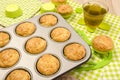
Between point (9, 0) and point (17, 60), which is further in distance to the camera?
point (9, 0)

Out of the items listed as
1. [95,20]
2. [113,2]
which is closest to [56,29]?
[95,20]

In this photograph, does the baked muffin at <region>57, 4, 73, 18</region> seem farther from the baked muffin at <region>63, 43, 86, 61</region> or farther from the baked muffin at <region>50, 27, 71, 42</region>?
the baked muffin at <region>63, 43, 86, 61</region>

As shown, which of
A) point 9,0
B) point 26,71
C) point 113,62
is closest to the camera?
point 26,71

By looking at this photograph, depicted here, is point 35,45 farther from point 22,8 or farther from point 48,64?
point 22,8

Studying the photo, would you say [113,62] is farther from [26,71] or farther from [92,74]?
[26,71]

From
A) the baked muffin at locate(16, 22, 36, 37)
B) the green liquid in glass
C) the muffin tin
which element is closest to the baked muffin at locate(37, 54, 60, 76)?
the muffin tin

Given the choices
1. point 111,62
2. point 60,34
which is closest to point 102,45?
point 111,62
